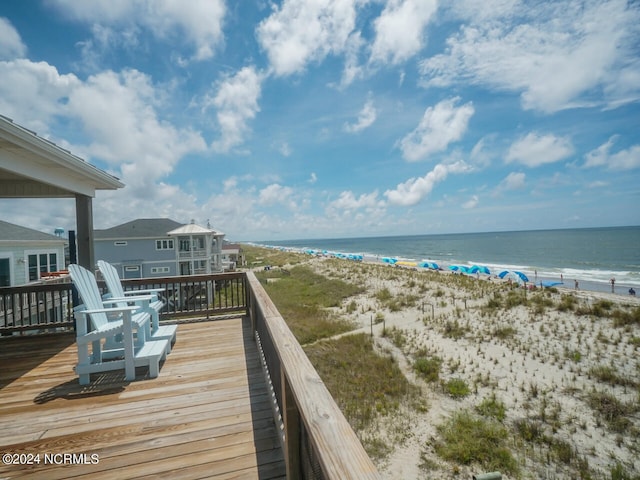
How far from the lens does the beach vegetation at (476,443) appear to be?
4887mm

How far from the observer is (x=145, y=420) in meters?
2.46

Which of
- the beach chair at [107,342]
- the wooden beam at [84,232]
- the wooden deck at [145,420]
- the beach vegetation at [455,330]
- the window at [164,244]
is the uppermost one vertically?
the wooden beam at [84,232]

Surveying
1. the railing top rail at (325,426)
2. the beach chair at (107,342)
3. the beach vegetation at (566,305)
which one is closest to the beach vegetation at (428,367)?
the beach chair at (107,342)

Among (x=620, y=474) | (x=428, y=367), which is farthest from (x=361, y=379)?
(x=620, y=474)

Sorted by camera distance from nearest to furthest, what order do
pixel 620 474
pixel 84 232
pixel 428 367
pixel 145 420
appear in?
pixel 145 420 → pixel 620 474 → pixel 84 232 → pixel 428 367

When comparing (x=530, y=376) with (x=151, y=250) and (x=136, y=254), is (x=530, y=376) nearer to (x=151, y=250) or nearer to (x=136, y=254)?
(x=151, y=250)

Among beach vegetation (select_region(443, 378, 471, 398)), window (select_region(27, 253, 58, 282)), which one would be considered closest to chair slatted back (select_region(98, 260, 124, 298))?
beach vegetation (select_region(443, 378, 471, 398))

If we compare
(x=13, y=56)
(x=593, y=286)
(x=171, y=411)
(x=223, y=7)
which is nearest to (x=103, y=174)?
(x=13, y=56)

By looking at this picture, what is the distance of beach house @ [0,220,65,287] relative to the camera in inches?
394

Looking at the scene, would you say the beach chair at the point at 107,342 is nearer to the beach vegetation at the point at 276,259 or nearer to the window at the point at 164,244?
the window at the point at 164,244

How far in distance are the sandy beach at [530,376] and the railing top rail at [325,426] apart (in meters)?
4.79

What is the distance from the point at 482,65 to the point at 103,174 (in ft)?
42.2

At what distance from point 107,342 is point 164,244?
19.6 metres

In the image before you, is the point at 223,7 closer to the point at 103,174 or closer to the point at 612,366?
the point at 103,174
